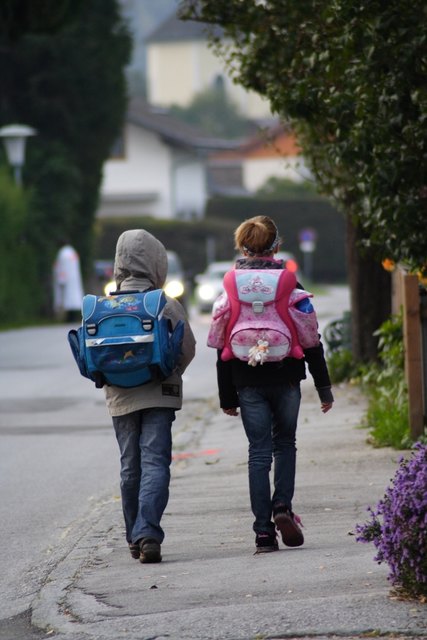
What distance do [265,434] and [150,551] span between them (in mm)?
793

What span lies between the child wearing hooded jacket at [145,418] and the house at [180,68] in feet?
438

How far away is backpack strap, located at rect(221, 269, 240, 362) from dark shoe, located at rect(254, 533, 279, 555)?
2.82 feet

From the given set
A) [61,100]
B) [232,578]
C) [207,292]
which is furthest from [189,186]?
[232,578]

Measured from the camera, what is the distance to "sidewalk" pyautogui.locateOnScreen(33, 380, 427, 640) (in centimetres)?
593

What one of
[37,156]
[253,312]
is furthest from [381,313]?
[37,156]

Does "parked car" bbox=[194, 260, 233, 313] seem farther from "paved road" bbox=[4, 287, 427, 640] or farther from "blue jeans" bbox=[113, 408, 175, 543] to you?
"blue jeans" bbox=[113, 408, 175, 543]

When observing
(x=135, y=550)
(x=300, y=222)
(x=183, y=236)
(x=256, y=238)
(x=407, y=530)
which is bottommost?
(x=300, y=222)

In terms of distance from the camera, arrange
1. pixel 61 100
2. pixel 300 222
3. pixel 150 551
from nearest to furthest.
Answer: pixel 150 551 < pixel 61 100 < pixel 300 222

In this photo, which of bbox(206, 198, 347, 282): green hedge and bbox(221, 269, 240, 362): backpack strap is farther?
bbox(206, 198, 347, 282): green hedge

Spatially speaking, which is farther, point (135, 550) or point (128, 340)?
point (135, 550)

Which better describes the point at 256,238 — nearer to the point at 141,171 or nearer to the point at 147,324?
the point at 147,324

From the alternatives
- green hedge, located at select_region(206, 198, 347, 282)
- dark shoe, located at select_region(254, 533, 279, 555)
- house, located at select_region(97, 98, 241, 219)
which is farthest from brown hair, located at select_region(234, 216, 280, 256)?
house, located at select_region(97, 98, 241, 219)

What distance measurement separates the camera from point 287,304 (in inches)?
297

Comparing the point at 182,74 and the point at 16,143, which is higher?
the point at 16,143
